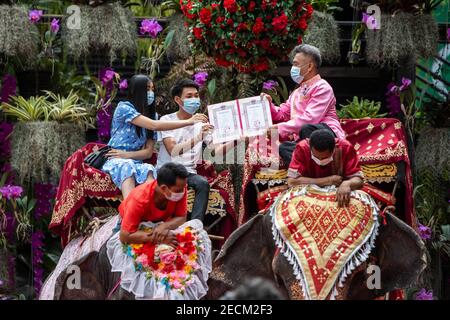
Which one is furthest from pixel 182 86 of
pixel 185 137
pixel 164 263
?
pixel 164 263

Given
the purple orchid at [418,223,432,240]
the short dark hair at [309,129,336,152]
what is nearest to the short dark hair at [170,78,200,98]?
the short dark hair at [309,129,336,152]

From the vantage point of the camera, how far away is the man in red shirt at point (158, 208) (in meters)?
10.7

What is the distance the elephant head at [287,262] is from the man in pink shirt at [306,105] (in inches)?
39.9

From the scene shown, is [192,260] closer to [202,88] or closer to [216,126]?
[216,126]

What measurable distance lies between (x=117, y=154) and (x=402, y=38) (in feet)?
11.8

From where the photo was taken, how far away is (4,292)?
1441 cm

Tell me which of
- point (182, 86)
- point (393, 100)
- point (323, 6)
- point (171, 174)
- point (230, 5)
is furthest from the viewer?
point (323, 6)

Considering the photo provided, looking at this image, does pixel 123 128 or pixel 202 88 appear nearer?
pixel 123 128

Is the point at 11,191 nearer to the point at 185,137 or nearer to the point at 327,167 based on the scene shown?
the point at 185,137

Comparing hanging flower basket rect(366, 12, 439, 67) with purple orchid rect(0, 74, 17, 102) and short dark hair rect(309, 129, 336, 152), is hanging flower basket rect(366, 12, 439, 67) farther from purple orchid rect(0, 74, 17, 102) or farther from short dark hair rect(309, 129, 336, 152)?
short dark hair rect(309, 129, 336, 152)

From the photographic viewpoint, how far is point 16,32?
14.8 m
